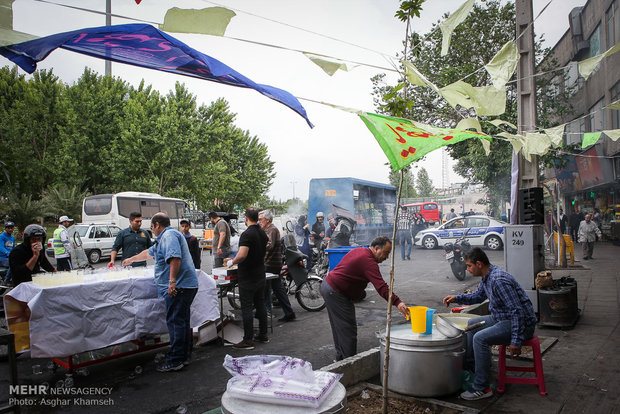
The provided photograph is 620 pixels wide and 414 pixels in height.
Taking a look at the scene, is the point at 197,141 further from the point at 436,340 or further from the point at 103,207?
the point at 436,340

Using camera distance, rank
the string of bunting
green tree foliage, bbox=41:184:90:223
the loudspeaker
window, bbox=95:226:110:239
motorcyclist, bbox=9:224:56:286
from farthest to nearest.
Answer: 1. green tree foliage, bbox=41:184:90:223
2. window, bbox=95:226:110:239
3. the loudspeaker
4. motorcyclist, bbox=9:224:56:286
5. the string of bunting

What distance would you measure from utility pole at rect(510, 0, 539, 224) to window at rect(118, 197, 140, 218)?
22030 mm

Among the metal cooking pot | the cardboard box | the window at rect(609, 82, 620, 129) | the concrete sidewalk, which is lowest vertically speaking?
the concrete sidewalk

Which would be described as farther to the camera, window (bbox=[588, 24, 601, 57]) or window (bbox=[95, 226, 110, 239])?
window (bbox=[588, 24, 601, 57])

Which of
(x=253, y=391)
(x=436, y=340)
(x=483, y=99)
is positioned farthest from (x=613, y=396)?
(x=253, y=391)

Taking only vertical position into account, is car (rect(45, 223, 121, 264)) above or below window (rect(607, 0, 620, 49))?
below

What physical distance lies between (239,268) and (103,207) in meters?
22.1

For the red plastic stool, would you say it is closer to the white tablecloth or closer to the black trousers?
the black trousers

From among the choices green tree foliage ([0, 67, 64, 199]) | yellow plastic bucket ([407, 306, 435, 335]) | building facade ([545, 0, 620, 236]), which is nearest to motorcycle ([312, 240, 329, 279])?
yellow plastic bucket ([407, 306, 435, 335])

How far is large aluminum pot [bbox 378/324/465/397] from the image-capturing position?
3.81 metres

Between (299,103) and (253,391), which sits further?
(299,103)

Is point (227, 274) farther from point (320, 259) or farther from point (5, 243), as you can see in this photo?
point (320, 259)

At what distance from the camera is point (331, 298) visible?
452 cm

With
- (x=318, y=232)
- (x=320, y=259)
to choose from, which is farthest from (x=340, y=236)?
(x=320, y=259)
